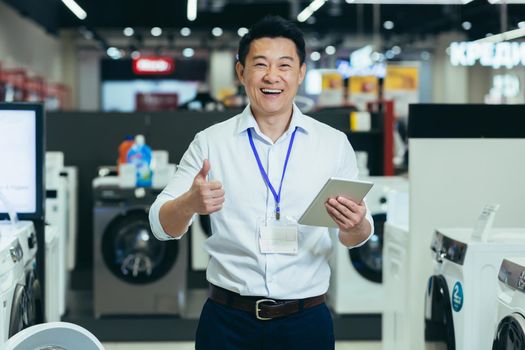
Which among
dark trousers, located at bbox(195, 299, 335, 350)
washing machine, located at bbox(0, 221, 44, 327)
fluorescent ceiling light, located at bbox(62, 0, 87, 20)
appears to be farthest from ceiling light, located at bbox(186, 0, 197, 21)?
dark trousers, located at bbox(195, 299, 335, 350)

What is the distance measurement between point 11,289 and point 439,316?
6.02ft

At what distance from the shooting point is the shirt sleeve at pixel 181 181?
105 inches

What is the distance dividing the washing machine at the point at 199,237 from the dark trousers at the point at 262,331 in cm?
476

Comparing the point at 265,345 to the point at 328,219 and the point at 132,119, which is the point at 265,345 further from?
the point at 132,119

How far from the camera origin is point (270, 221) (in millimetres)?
2660

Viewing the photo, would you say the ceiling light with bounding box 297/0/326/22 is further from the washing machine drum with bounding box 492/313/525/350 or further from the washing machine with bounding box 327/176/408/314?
the washing machine drum with bounding box 492/313/525/350

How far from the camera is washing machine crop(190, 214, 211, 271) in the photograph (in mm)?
7617

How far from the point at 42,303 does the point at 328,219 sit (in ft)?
7.15

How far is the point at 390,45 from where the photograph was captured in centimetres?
2745

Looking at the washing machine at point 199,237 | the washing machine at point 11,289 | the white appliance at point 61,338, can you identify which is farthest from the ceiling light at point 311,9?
the white appliance at point 61,338

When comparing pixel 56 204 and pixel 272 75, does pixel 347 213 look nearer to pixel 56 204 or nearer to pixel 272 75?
pixel 272 75

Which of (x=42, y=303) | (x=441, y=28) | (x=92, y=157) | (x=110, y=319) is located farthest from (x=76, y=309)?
(x=441, y=28)

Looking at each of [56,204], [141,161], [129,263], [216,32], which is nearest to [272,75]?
[129,263]

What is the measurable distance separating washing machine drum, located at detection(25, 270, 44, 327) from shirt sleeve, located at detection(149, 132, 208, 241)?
4.55 feet
